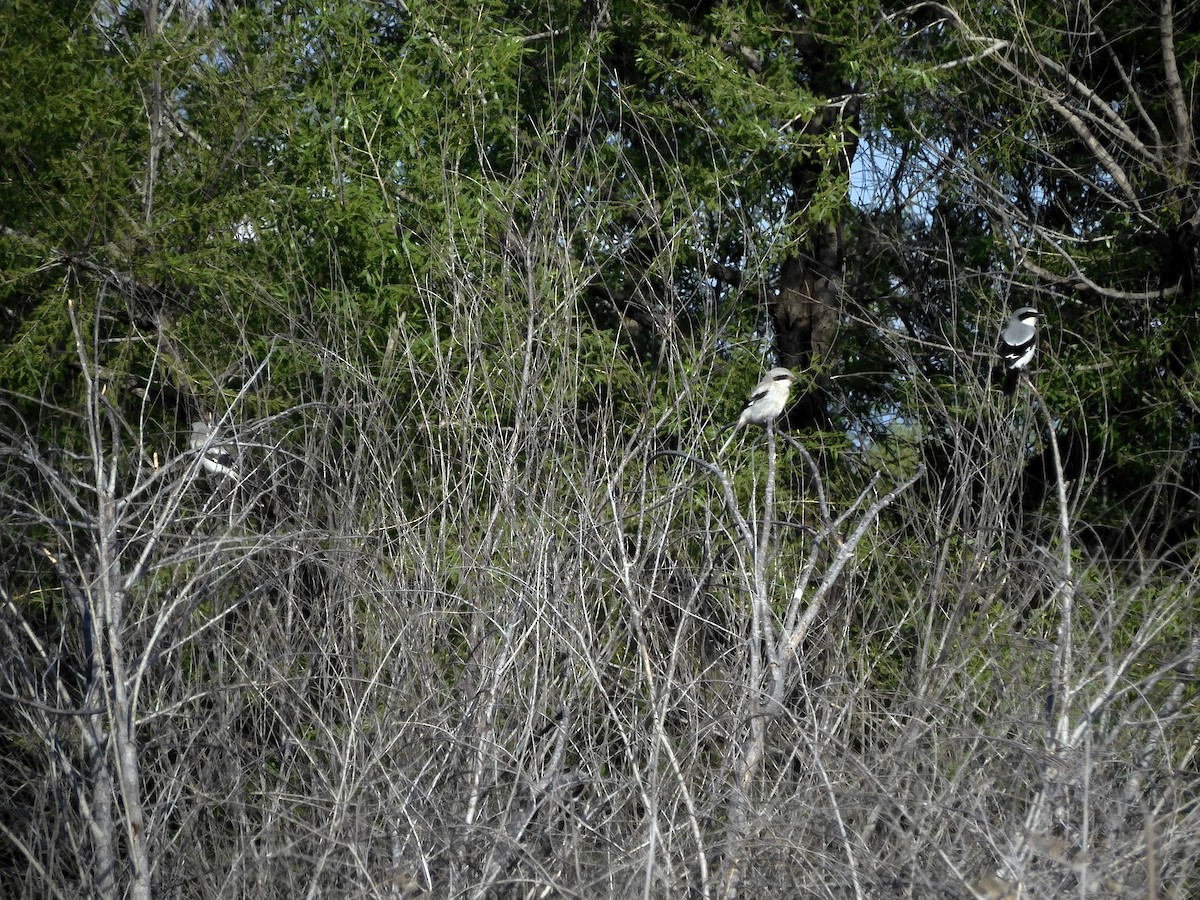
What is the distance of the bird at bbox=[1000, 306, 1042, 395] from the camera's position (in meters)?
8.83

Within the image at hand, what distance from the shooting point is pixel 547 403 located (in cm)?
610

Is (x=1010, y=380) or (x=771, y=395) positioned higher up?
(x=771, y=395)

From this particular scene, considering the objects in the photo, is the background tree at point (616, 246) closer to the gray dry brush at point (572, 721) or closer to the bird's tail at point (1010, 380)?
the bird's tail at point (1010, 380)

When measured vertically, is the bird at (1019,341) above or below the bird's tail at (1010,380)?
above

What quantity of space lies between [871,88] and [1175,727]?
6.05m

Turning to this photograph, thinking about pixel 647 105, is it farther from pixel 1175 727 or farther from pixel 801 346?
pixel 1175 727

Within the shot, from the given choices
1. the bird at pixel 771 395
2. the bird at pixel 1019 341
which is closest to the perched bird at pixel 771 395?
→ the bird at pixel 771 395

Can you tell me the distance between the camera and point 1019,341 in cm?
911

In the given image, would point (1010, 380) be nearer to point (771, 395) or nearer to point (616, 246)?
point (771, 395)

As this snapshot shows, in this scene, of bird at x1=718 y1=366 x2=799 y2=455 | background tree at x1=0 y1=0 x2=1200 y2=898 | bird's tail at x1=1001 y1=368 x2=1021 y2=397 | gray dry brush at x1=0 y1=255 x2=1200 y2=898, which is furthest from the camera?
bird's tail at x1=1001 y1=368 x2=1021 y2=397

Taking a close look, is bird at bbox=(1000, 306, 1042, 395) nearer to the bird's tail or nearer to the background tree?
the bird's tail

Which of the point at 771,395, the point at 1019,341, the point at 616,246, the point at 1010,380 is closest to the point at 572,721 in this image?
the point at 616,246

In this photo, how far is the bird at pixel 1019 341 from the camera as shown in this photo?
883 centimetres

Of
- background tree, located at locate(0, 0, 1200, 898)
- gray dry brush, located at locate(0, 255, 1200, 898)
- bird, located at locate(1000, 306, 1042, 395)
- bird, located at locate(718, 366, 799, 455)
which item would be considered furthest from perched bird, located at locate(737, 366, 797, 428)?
gray dry brush, located at locate(0, 255, 1200, 898)
